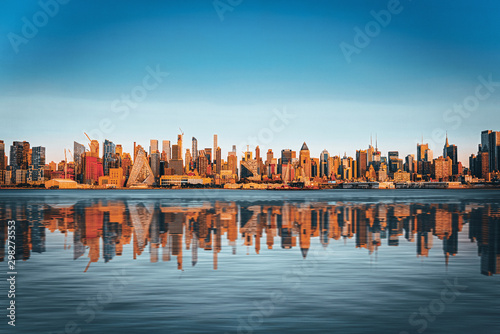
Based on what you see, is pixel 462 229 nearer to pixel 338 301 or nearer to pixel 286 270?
pixel 286 270

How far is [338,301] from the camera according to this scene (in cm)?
2022

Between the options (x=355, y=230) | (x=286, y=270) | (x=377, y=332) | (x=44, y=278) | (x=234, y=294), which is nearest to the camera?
(x=377, y=332)

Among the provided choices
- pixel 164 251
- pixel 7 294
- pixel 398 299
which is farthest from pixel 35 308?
pixel 164 251

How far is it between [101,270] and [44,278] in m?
3.57

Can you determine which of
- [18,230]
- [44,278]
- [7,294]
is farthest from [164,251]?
[18,230]

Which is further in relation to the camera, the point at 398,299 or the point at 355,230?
the point at 355,230

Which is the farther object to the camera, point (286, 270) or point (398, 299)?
point (286, 270)

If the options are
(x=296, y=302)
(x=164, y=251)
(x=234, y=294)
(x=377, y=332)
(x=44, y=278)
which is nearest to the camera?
(x=377, y=332)

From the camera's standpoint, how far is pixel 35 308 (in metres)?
18.9

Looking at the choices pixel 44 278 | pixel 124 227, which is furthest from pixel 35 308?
pixel 124 227

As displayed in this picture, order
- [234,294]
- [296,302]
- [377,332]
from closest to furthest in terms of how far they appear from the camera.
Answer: [377,332] < [296,302] < [234,294]

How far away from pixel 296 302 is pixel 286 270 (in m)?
7.76

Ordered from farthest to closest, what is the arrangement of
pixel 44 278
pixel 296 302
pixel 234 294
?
1. pixel 44 278
2. pixel 234 294
3. pixel 296 302

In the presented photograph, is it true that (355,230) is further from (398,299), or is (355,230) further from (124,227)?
(398,299)
